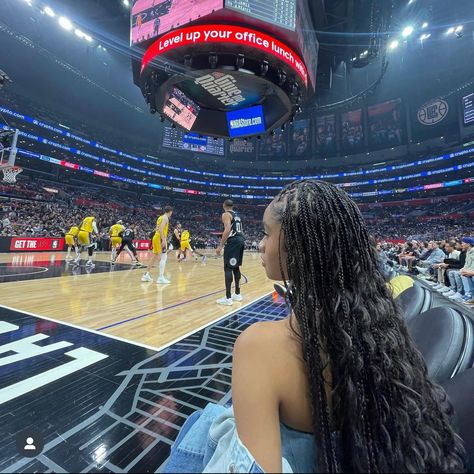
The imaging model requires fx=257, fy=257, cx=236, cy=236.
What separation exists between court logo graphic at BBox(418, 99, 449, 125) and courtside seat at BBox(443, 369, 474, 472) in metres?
45.1

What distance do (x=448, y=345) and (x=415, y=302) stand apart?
953 mm

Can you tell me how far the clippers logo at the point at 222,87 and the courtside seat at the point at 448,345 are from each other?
30.3 feet

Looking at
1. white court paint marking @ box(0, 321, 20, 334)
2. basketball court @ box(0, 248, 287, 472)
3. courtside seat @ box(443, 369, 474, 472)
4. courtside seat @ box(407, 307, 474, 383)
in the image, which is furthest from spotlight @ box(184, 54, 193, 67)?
courtside seat @ box(443, 369, 474, 472)

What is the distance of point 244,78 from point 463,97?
35.7 meters

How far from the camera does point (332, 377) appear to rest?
0.67 meters

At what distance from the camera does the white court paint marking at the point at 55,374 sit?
1.98 metres

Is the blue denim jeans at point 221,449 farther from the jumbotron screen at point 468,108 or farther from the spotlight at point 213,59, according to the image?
the jumbotron screen at point 468,108

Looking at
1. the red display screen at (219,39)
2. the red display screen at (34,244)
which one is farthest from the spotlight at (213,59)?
the red display screen at (34,244)

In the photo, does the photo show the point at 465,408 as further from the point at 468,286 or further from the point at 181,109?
the point at 181,109

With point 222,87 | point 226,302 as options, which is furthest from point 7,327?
point 222,87

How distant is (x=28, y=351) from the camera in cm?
265

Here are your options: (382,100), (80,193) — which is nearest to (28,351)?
(80,193)

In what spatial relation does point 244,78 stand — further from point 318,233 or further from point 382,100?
point 382,100

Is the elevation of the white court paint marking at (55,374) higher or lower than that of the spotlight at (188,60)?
lower
